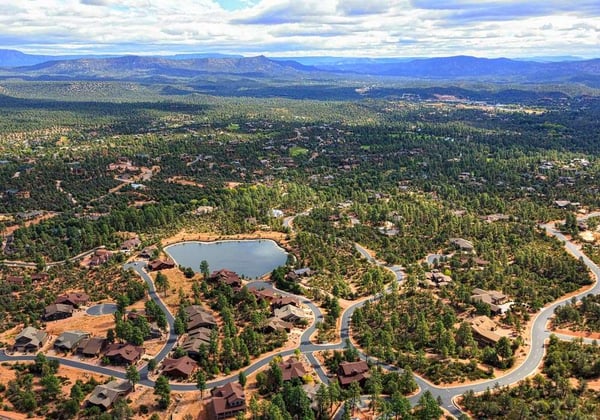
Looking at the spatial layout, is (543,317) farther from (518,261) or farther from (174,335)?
(174,335)

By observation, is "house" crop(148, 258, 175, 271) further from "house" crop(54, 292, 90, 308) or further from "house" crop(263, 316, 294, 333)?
"house" crop(263, 316, 294, 333)

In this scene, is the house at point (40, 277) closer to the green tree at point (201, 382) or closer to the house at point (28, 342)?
the house at point (28, 342)

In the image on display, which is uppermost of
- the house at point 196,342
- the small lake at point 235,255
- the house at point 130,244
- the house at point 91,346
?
the house at point 130,244

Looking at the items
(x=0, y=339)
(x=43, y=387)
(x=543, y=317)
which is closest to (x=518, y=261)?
(x=543, y=317)

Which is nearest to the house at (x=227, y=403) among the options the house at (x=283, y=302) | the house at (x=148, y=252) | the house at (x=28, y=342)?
the house at (x=283, y=302)

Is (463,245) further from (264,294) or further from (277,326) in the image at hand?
(277,326)

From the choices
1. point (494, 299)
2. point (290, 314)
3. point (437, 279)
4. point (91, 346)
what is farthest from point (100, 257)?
point (494, 299)

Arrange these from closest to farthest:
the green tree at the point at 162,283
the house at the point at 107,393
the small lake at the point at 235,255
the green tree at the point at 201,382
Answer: the house at the point at 107,393
the green tree at the point at 201,382
the green tree at the point at 162,283
the small lake at the point at 235,255

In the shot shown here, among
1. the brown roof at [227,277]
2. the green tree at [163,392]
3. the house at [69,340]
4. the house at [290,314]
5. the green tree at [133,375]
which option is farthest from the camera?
the brown roof at [227,277]

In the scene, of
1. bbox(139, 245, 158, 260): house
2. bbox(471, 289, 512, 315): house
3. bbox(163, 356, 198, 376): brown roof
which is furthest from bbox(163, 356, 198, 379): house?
bbox(471, 289, 512, 315): house
